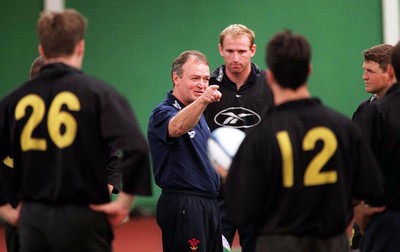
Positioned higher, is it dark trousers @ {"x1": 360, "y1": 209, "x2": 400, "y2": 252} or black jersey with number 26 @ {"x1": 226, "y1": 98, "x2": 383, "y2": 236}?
black jersey with number 26 @ {"x1": 226, "y1": 98, "x2": 383, "y2": 236}

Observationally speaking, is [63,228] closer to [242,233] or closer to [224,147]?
[224,147]

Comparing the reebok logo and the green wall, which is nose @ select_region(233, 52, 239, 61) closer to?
the reebok logo

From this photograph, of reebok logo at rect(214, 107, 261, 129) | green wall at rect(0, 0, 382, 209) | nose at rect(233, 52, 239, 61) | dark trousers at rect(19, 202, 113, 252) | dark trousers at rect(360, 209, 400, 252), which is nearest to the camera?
dark trousers at rect(19, 202, 113, 252)

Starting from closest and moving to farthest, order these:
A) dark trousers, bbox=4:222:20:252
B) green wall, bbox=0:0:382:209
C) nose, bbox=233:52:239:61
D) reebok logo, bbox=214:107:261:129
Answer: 1. dark trousers, bbox=4:222:20:252
2. reebok logo, bbox=214:107:261:129
3. nose, bbox=233:52:239:61
4. green wall, bbox=0:0:382:209

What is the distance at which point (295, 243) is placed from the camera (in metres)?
4.16

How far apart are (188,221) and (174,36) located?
473 centimetres

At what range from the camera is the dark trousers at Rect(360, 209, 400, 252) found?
488cm

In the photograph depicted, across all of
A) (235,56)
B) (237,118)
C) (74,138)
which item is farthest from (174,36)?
(74,138)

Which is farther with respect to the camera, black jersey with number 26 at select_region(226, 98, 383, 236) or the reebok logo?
the reebok logo

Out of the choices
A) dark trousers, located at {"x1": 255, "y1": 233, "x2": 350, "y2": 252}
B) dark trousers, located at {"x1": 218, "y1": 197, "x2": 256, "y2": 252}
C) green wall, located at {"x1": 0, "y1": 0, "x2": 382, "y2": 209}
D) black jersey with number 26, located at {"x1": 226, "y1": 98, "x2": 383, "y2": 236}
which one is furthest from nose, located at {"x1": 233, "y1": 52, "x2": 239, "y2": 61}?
green wall, located at {"x1": 0, "y1": 0, "x2": 382, "y2": 209}

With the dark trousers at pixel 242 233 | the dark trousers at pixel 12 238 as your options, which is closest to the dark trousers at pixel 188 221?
the dark trousers at pixel 242 233

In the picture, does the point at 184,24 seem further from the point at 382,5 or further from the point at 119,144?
the point at 119,144

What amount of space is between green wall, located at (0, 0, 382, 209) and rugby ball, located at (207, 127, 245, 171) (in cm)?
577

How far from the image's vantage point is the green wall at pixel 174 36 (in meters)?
10.2
